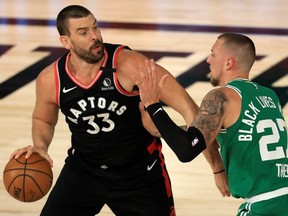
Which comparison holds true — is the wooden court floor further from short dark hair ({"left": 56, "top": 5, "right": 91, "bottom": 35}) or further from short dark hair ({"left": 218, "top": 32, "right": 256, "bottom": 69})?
short dark hair ({"left": 218, "top": 32, "right": 256, "bottom": 69})

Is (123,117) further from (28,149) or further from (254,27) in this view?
(254,27)

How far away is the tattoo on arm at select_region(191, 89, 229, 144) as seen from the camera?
4.25 metres

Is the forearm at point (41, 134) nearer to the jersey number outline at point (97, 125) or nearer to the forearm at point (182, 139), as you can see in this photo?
the jersey number outline at point (97, 125)

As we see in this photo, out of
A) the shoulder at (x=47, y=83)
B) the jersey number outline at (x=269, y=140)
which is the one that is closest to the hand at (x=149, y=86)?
the jersey number outline at (x=269, y=140)

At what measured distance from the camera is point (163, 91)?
4.90 metres

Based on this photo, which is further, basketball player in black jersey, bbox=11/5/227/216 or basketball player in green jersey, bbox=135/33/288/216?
basketball player in black jersey, bbox=11/5/227/216

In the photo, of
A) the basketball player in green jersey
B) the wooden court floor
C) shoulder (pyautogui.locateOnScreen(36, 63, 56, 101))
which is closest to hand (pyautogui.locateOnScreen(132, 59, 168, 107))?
the basketball player in green jersey

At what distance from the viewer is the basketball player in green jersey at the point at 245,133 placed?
4258mm

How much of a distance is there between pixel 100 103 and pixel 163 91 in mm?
373

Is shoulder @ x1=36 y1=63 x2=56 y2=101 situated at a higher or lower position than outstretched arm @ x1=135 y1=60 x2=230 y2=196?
lower

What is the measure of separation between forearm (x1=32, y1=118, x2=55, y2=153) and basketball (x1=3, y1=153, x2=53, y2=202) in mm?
112

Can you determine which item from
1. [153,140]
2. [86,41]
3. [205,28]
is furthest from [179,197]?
[205,28]

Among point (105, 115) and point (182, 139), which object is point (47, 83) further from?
point (182, 139)

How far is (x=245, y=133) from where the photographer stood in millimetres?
4297
